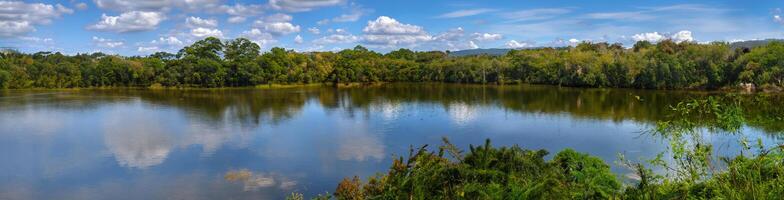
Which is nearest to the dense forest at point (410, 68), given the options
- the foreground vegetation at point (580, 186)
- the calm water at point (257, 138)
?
the calm water at point (257, 138)

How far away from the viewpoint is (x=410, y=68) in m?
90.4

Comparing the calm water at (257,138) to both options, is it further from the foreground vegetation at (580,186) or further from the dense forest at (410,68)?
the dense forest at (410,68)

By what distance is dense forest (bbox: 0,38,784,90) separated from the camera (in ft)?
187

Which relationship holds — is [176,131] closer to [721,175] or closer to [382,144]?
[382,144]

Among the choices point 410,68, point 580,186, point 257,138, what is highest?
point 410,68

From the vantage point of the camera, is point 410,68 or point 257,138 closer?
point 257,138

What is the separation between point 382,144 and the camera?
84.3ft

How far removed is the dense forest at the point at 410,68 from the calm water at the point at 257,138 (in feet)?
45.6

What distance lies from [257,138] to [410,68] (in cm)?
6349

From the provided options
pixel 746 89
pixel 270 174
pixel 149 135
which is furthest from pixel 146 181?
pixel 746 89

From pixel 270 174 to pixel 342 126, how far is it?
502 inches

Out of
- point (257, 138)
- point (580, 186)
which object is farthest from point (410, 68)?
point (580, 186)

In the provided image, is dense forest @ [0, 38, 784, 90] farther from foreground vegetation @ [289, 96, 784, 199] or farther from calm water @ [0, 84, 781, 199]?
foreground vegetation @ [289, 96, 784, 199]

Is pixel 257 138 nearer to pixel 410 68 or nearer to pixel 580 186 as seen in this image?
pixel 580 186
